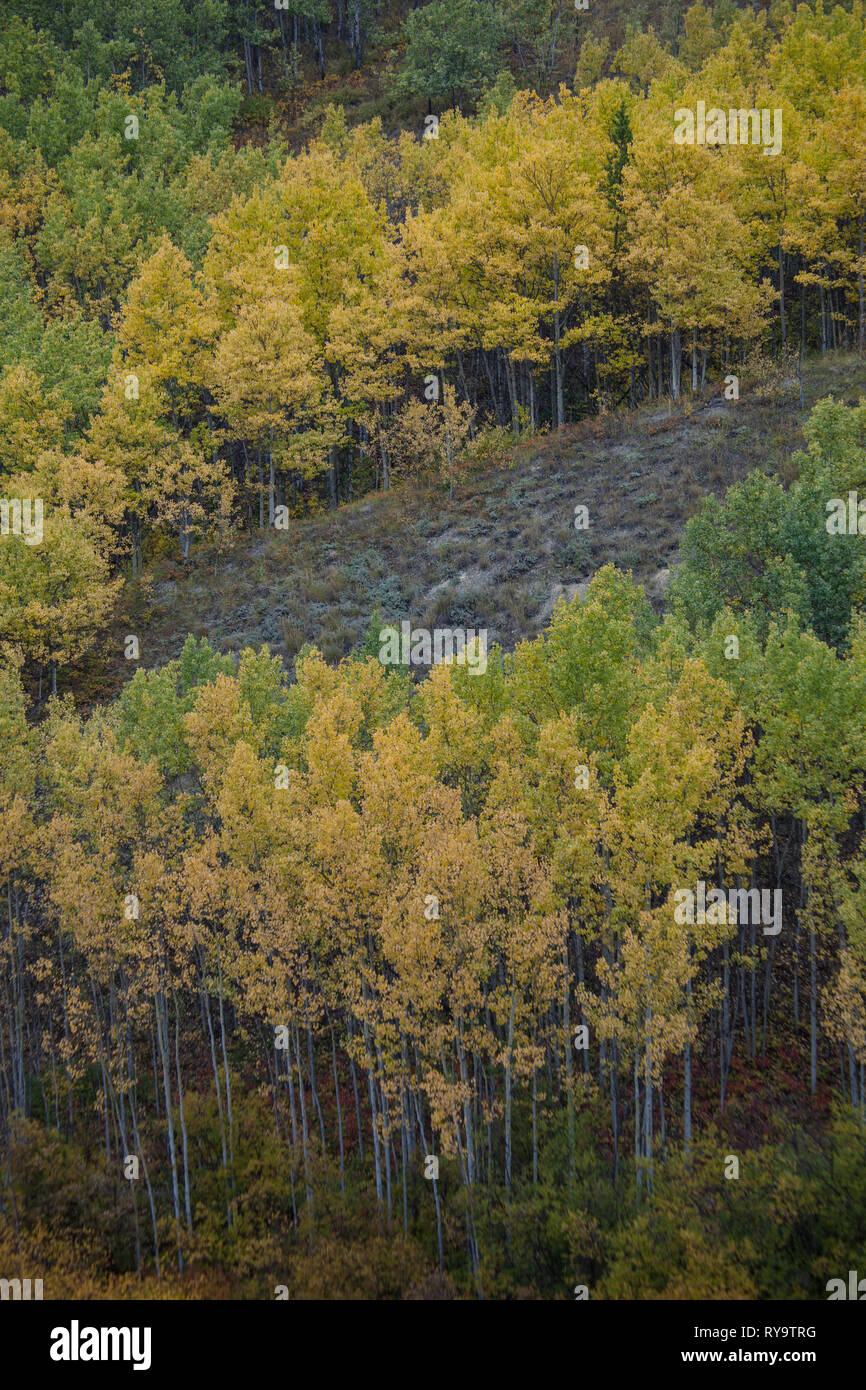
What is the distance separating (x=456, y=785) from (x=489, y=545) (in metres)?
20.6

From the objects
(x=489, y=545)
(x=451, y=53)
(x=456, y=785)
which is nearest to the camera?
(x=456, y=785)

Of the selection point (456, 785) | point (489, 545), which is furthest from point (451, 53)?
point (456, 785)

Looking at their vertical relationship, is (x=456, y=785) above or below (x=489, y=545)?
below

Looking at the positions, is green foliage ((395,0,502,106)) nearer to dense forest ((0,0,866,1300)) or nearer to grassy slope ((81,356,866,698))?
dense forest ((0,0,866,1300))

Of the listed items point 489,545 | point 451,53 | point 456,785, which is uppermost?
point 451,53

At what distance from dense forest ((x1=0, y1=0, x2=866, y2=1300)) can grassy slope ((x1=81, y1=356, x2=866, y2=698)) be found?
70 centimetres

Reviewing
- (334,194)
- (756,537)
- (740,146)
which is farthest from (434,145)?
(756,537)

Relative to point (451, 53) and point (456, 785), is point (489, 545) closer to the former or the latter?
point (456, 785)

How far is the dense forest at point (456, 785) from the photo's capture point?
19.4 metres

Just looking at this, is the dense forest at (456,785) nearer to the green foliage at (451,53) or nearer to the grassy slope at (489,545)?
the grassy slope at (489,545)

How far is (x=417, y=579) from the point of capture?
41500 millimetres

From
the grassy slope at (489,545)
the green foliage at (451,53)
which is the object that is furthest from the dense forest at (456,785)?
the green foliage at (451,53)

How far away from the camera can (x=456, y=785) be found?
2497 centimetres

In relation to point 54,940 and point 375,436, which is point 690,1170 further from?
point 375,436
